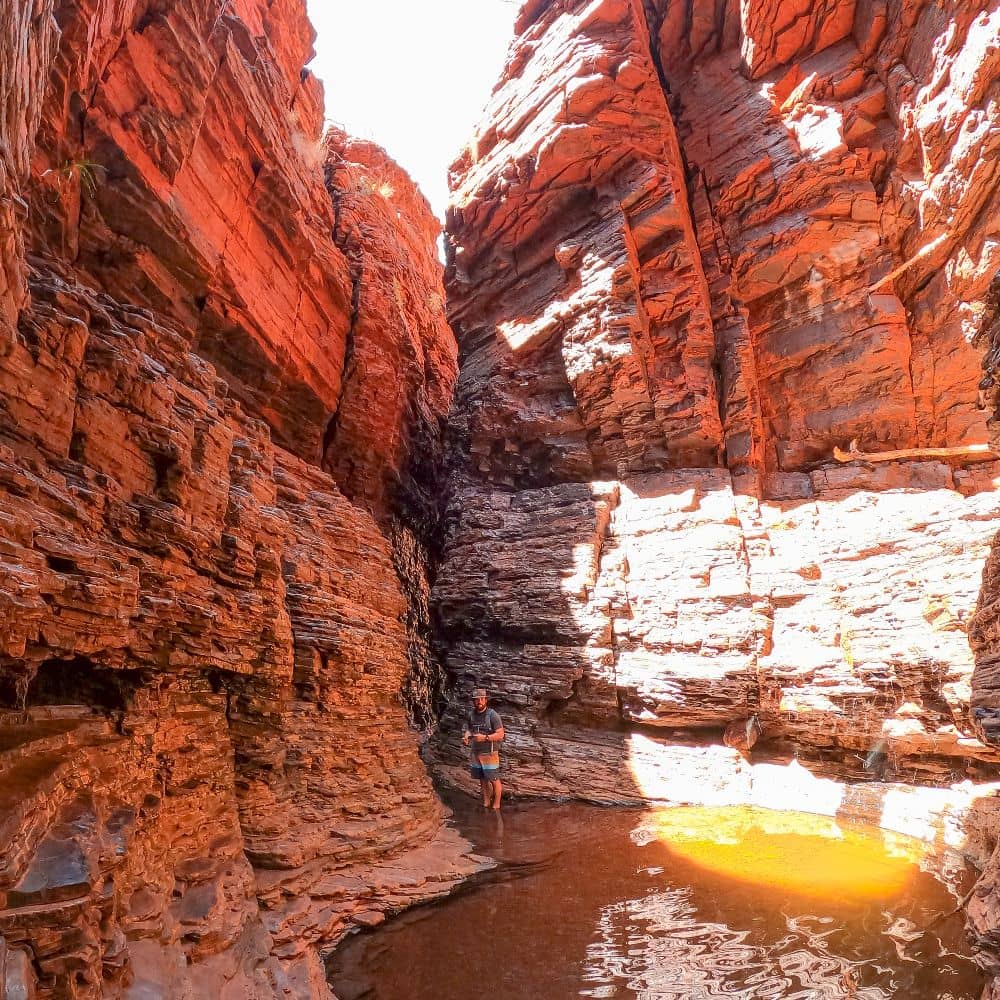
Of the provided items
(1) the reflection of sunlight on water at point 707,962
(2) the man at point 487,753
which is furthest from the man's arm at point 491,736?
(1) the reflection of sunlight on water at point 707,962

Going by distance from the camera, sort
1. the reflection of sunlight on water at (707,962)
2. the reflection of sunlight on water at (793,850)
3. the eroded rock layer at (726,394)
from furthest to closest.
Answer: the eroded rock layer at (726,394) < the reflection of sunlight on water at (793,850) < the reflection of sunlight on water at (707,962)

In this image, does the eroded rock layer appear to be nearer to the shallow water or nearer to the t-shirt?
the t-shirt

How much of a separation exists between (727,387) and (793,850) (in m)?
10.3

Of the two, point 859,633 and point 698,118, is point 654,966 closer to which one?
point 859,633

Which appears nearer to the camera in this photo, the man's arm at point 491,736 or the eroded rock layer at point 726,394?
the man's arm at point 491,736

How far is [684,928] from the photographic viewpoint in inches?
222

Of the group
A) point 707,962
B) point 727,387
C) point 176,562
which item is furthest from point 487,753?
point 727,387

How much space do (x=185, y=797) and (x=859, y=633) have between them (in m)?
10.6

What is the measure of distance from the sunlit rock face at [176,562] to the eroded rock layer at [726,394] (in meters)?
4.09

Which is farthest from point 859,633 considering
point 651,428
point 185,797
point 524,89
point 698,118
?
point 524,89

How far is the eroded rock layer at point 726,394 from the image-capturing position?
10.8 meters

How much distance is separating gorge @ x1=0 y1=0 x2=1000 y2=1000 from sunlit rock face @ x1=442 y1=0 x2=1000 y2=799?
3.6 inches

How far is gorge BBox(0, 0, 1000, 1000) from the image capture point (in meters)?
5.01

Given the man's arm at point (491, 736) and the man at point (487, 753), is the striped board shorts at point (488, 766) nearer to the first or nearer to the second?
the man at point (487, 753)
